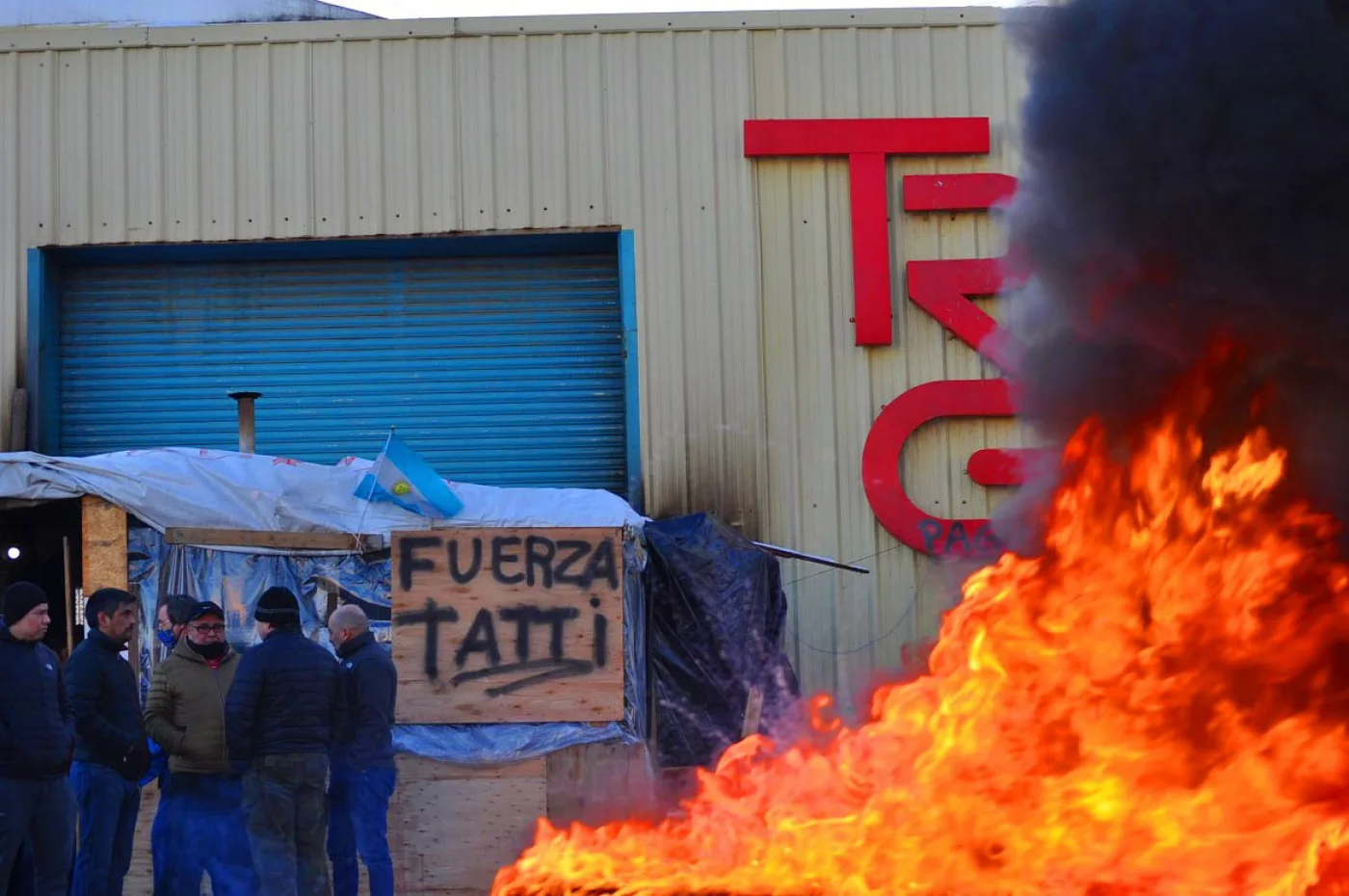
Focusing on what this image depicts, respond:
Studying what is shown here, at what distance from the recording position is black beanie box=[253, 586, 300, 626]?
8.41m

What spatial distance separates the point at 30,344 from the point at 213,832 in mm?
5749

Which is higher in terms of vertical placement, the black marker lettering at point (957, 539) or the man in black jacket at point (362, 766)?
the black marker lettering at point (957, 539)

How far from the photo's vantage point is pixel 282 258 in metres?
13.3

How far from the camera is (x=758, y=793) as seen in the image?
702 centimetres

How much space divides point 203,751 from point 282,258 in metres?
5.79

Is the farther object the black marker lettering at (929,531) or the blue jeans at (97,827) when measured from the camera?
the black marker lettering at (929,531)

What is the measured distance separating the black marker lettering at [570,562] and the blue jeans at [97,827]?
3.19 m

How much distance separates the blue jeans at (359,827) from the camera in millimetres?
8984

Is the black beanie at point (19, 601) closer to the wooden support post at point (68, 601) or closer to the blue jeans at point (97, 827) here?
the blue jeans at point (97, 827)

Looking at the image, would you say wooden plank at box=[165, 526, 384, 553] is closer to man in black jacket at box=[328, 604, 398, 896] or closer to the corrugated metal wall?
man in black jacket at box=[328, 604, 398, 896]

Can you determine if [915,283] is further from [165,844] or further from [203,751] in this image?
[165,844]

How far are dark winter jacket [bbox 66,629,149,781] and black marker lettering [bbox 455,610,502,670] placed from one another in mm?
2452

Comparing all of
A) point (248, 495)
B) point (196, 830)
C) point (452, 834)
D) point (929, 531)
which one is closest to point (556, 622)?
point (452, 834)

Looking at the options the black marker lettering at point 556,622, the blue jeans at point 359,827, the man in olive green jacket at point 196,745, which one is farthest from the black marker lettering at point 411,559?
the man in olive green jacket at point 196,745
